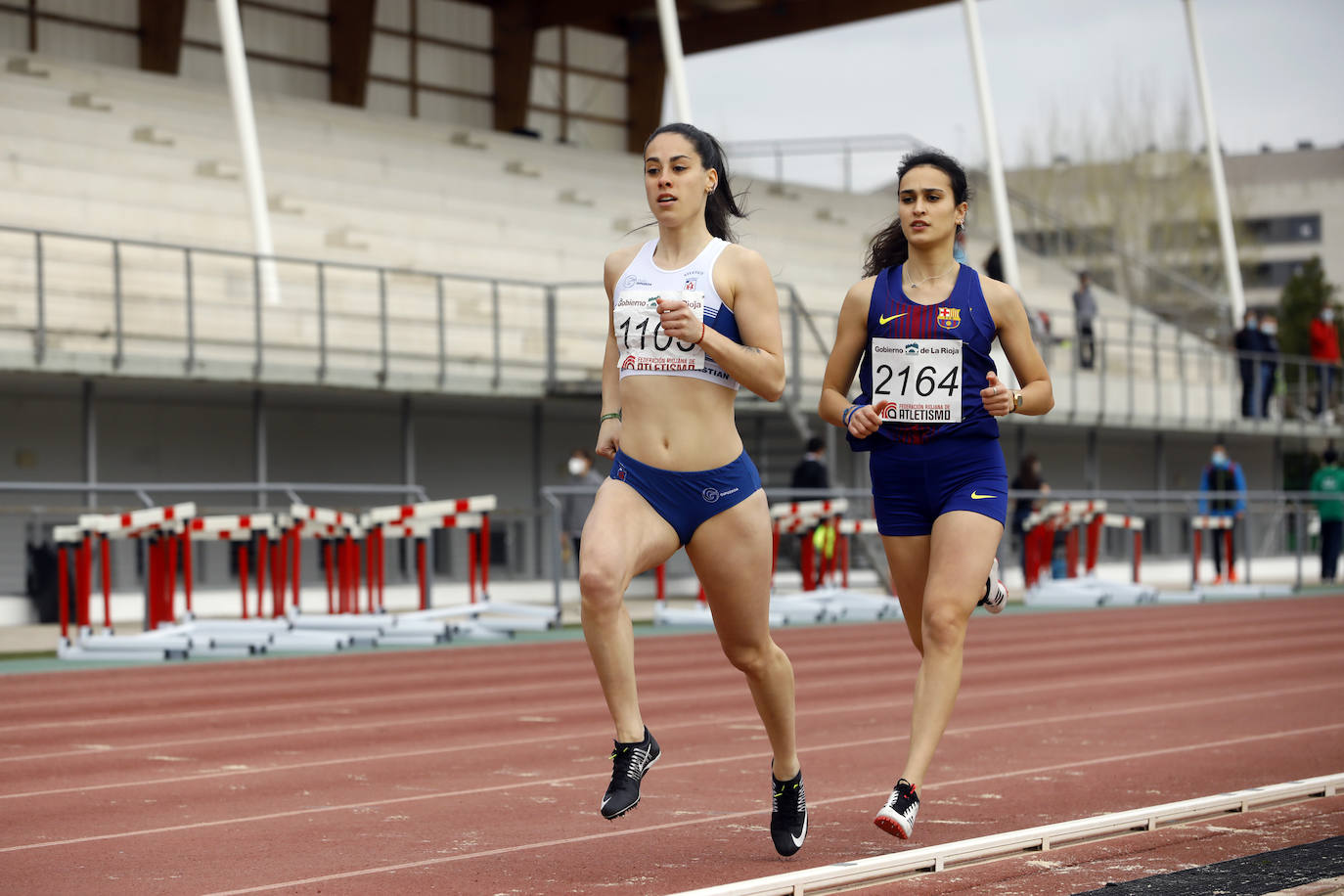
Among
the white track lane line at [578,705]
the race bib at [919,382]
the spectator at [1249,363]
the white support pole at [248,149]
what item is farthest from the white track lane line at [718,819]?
the spectator at [1249,363]

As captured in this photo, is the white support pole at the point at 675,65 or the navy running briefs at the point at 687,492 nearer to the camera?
the navy running briefs at the point at 687,492

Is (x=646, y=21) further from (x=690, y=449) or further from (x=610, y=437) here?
(x=690, y=449)

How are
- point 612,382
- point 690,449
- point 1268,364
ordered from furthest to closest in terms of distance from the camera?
point 1268,364 < point 612,382 < point 690,449

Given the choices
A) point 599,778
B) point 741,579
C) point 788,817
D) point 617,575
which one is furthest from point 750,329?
point 599,778

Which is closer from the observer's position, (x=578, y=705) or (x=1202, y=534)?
(x=578, y=705)

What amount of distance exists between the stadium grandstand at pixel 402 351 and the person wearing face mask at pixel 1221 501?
0.28m

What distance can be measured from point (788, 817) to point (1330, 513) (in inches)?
887

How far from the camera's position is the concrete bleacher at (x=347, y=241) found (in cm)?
1966

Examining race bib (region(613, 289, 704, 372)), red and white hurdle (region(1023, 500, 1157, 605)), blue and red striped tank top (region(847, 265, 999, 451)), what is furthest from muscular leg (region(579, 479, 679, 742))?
red and white hurdle (region(1023, 500, 1157, 605))

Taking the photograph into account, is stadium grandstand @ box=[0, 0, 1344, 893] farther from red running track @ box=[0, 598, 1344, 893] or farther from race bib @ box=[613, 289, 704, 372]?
race bib @ box=[613, 289, 704, 372]

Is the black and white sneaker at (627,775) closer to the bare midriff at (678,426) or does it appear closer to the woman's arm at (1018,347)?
the bare midriff at (678,426)

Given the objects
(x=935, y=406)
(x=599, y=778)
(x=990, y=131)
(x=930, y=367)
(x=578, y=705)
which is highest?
(x=990, y=131)

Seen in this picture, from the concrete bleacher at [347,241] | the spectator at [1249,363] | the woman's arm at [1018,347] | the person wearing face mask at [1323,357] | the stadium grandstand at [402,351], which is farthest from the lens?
the person wearing face mask at [1323,357]

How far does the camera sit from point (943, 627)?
5582 mm
